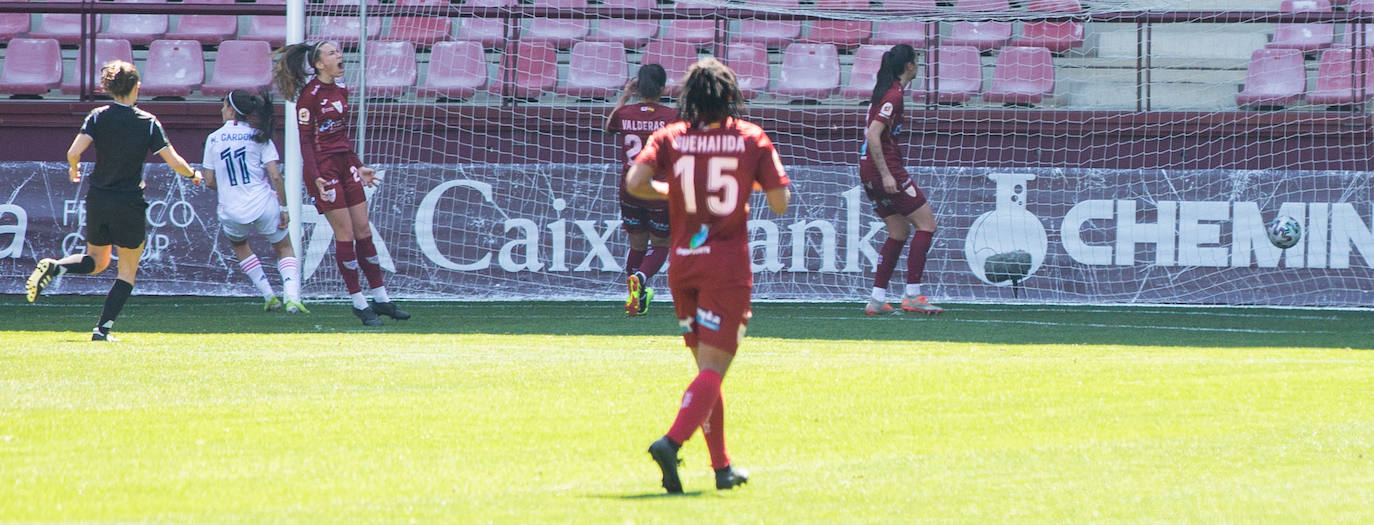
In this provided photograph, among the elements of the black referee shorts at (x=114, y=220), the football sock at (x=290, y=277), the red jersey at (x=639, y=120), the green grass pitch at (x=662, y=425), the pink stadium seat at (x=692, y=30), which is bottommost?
the green grass pitch at (x=662, y=425)

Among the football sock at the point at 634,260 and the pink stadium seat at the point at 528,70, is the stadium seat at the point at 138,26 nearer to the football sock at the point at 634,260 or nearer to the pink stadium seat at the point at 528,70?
the pink stadium seat at the point at 528,70

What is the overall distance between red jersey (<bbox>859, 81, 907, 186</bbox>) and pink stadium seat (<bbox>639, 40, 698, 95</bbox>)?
15.8 ft

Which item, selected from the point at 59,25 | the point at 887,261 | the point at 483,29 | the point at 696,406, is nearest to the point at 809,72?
the point at 483,29

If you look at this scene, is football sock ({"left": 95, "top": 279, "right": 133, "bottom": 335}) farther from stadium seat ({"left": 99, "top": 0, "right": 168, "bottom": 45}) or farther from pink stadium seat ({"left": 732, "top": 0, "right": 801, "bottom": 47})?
stadium seat ({"left": 99, "top": 0, "right": 168, "bottom": 45})

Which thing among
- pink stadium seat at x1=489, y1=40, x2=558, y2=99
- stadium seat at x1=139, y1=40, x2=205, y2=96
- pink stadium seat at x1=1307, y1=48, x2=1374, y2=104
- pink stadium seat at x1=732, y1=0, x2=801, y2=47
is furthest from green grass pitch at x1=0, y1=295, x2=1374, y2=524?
pink stadium seat at x1=732, y1=0, x2=801, y2=47

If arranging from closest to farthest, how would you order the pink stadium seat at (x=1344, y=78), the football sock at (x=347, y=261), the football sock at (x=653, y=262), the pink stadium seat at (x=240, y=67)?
the football sock at (x=347, y=261), the football sock at (x=653, y=262), the pink stadium seat at (x=1344, y=78), the pink stadium seat at (x=240, y=67)

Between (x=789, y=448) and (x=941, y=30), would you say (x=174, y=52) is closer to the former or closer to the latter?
(x=941, y=30)

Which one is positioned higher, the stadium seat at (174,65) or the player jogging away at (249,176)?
the stadium seat at (174,65)

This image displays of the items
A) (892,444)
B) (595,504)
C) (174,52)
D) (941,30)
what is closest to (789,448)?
(892,444)

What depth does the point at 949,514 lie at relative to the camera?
177 inches

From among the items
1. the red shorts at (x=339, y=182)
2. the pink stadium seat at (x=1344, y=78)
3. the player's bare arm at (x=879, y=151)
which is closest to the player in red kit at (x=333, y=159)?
the red shorts at (x=339, y=182)

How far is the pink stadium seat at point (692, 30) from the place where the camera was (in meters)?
16.5

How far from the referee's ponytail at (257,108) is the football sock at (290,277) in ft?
3.04

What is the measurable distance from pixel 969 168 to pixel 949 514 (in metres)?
9.65
